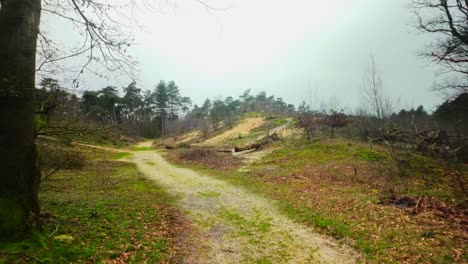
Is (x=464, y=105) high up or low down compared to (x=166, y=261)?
up

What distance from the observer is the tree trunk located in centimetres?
407

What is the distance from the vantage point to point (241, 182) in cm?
1398

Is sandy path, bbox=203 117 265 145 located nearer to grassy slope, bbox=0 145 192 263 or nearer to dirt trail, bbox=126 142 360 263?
dirt trail, bbox=126 142 360 263

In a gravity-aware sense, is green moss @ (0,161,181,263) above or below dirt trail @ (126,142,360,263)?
above

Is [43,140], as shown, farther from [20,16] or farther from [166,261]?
[166,261]

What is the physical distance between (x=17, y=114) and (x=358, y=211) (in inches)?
347

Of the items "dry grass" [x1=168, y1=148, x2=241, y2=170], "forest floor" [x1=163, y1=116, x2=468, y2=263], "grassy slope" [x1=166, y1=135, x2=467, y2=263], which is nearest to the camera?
"grassy slope" [x1=166, y1=135, x2=467, y2=263]

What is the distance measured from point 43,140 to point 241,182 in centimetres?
928

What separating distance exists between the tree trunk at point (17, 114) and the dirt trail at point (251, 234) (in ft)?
11.5

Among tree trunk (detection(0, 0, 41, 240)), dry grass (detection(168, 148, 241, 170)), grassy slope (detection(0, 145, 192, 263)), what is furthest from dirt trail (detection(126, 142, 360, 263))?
dry grass (detection(168, 148, 241, 170))

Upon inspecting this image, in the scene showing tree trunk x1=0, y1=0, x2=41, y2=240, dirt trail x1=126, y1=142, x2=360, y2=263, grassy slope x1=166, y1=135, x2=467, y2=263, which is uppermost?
tree trunk x1=0, y1=0, x2=41, y2=240

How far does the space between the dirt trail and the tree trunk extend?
351cm

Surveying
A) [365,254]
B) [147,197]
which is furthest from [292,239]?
[147,197]

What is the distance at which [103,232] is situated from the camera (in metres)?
5.89
